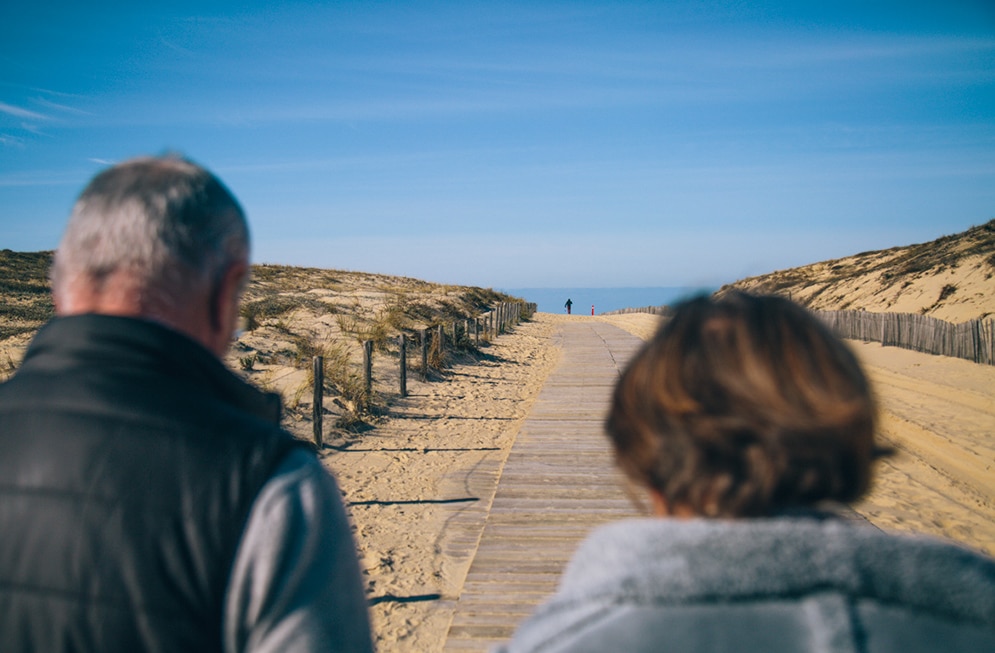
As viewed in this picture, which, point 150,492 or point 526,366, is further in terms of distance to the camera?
point 526,366

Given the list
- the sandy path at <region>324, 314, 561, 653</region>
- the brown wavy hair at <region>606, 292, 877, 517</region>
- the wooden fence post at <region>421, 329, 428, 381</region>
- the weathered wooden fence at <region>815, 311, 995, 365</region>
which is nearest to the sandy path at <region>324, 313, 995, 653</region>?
the sandy path at <region>324, 314, 561, 653</region>

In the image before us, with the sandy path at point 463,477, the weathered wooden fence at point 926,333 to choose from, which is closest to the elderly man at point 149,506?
the sandy path at point 463,477

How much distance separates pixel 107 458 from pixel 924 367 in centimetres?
1838

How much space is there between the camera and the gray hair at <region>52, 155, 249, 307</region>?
125cm

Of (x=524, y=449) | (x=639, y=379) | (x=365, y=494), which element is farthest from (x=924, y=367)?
(x=639, y=379)

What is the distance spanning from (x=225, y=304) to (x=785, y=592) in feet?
3.52

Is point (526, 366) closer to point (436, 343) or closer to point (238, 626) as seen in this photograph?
point (436, 343)

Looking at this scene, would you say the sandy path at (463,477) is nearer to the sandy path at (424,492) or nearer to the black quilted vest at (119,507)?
the sandy path at (424,492)

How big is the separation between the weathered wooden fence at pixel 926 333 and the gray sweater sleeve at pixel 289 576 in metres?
12.7

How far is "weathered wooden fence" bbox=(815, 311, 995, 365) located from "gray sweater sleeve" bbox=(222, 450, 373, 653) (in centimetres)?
1273

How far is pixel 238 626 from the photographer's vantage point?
1.12 m

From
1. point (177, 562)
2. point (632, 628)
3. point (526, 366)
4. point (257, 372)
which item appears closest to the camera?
point (632, 628)

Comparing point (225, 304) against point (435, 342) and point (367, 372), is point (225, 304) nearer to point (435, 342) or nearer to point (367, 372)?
point (367, 372)

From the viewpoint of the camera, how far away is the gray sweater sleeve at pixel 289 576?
3.65 ft
